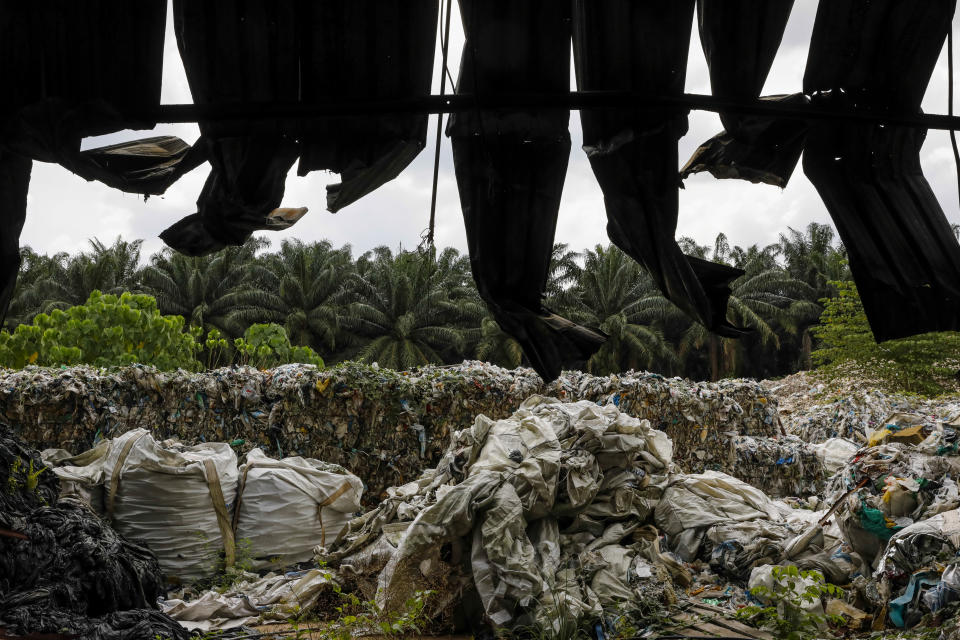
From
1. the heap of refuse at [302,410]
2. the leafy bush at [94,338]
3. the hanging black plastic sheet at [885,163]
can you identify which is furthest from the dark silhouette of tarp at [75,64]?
the leafy bush at [94,338]

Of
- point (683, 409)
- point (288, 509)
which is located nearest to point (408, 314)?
point (683, 409)

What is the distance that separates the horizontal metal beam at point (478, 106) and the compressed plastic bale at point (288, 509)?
507 centimetres

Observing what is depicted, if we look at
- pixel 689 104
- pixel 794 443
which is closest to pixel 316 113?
pixel 689 104

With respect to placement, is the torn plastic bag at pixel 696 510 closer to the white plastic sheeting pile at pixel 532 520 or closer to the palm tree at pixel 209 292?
the white plastic sheeting pile at pixel 532 520

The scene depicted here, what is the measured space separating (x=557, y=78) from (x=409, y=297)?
85.3 feet

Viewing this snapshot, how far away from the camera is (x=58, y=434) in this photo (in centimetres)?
832

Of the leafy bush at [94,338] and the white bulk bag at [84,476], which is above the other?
the leafy bush at [94,338]

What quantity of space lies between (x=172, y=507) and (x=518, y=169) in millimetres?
5293

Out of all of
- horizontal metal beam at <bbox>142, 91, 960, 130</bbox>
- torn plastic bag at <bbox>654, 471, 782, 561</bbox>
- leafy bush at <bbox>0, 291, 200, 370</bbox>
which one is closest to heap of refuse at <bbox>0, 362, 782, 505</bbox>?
torn plastic bag at <bbox>654, 471, 782, 561</bbox>

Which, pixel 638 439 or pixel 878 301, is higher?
pixel 878 301

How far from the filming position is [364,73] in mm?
2131

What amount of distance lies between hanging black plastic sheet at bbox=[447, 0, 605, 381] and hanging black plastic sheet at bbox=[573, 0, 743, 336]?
0.09 metres

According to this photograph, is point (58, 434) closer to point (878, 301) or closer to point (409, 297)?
point (878, 301)

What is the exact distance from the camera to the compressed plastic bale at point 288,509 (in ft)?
21.5
